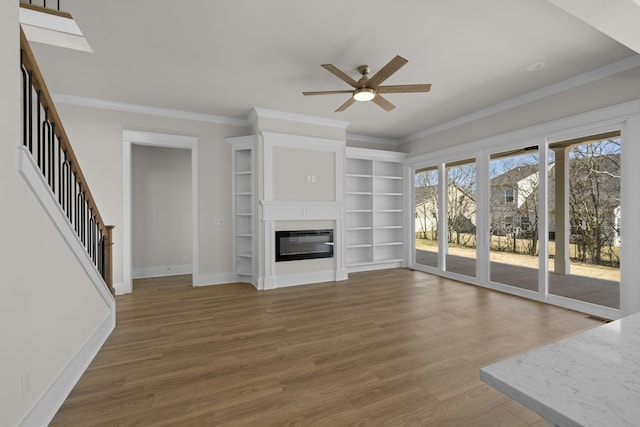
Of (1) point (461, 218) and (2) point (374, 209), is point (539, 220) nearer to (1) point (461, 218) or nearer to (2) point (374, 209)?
(1) point (461, 218)

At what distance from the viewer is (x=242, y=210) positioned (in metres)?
5.26

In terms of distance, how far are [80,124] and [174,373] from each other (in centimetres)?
410

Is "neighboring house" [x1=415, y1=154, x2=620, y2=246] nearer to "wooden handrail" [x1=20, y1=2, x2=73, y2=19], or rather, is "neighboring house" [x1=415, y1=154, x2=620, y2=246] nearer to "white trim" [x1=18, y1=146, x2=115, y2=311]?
"white trim" [x1=18, y1=146, x2=115, y2=311]

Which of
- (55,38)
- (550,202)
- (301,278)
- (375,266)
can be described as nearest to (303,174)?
(301,278)

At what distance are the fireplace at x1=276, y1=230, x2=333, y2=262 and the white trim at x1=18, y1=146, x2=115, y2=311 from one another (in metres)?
2.62

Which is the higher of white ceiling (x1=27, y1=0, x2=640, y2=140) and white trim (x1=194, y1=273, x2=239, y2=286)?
white ceiling (x1=27, y1=0, x2=640, y2=140)

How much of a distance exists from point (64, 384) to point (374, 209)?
5303 millimetres

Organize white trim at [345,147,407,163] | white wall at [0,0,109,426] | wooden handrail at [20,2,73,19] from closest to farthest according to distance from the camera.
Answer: white wall at [0,0,109,426] → wooden handrail at [20,2,73,19] → white trim at [345,147,407,163]

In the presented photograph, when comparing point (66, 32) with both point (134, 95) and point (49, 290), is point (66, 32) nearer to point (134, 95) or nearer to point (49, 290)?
point (134, 95)

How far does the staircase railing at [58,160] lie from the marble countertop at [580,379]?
2.57 metres

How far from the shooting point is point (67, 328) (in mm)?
2053

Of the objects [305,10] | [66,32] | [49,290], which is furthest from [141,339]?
[305,10]

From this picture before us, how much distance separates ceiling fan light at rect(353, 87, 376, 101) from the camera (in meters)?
3.24

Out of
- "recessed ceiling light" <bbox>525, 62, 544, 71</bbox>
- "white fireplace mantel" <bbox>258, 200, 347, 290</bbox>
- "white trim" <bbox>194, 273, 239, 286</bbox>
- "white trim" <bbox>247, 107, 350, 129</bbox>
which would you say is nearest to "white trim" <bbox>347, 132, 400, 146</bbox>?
"white trim" <bbox>247, 107, 350, 129</bbox>
